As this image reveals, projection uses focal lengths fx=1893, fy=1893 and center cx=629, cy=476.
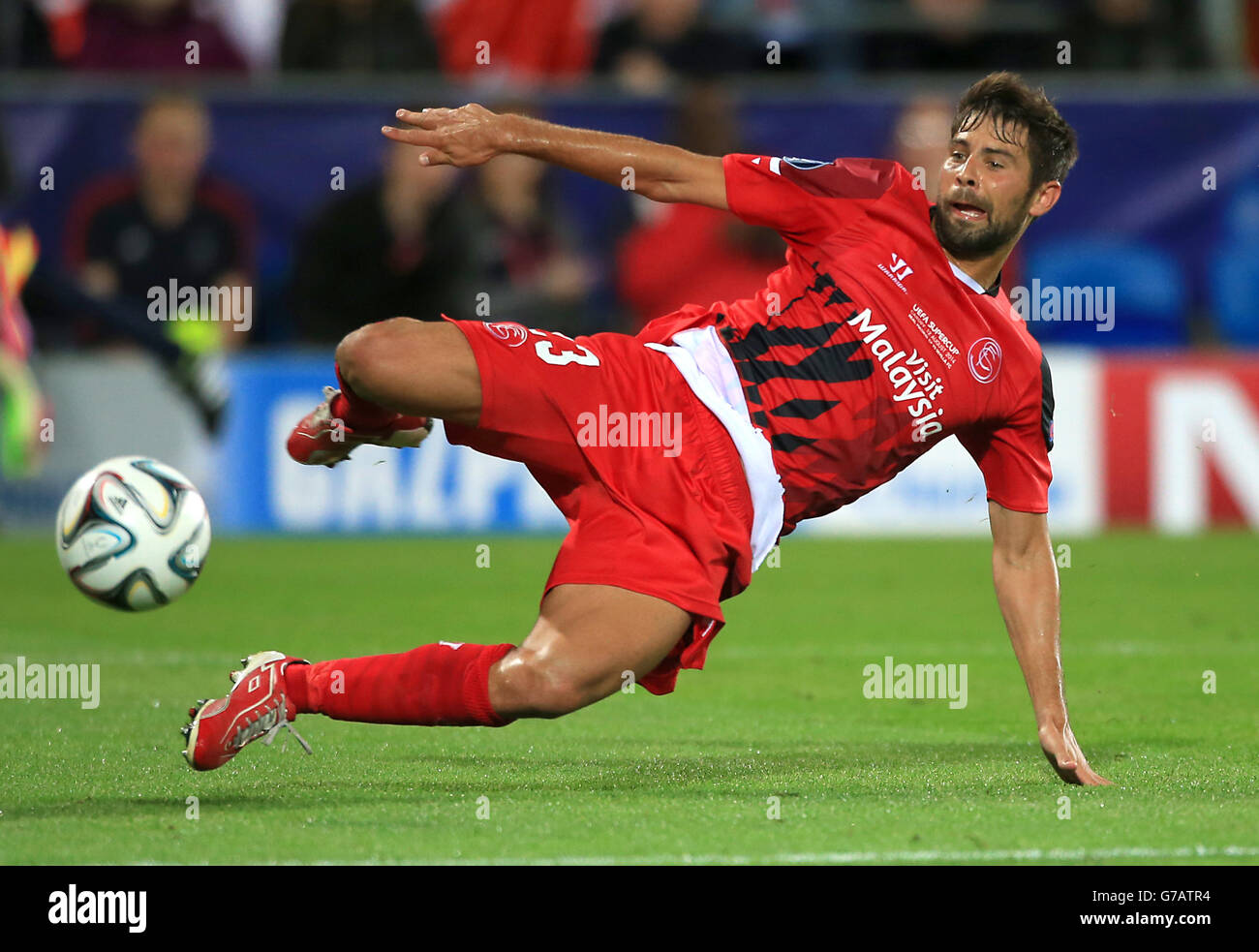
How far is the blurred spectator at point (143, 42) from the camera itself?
13.9 metres

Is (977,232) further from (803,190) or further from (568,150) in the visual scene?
(568,150)

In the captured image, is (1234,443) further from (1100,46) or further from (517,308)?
(517,308)

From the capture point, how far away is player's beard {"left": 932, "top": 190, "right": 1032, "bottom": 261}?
214 inches

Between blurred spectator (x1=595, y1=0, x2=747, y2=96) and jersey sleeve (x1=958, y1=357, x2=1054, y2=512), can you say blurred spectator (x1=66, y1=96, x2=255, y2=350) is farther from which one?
jersey sleeve (x1=958, y1=357, x2=1054, y2=512)

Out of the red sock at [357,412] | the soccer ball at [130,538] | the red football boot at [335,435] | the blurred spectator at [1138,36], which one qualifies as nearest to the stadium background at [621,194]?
the blurred spectator at [1138,36]

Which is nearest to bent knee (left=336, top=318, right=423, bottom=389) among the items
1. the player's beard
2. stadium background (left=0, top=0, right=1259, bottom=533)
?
the player's beard

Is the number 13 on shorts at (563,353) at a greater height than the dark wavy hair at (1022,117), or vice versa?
the dark wavy hair at (1022,117)

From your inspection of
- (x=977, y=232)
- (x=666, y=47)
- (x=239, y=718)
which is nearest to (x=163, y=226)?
(x=666, y=47)

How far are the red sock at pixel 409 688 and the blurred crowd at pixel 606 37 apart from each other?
8.97 meters

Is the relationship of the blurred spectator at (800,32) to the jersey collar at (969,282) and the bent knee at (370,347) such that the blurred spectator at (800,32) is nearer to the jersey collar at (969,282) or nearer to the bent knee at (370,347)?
the jersey collar at (969,282)

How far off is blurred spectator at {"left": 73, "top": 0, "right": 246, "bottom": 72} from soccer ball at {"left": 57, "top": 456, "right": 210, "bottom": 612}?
28.0ft

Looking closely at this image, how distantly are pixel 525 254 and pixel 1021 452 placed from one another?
770cm

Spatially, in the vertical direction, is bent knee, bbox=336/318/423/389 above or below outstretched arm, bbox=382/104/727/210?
below

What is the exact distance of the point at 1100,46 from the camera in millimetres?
14133
